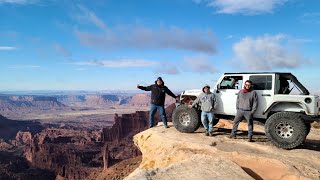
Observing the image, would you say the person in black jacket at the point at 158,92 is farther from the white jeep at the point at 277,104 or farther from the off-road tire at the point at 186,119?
the white jeep at the point at 277,104

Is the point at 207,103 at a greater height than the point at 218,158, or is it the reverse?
the point at 207,103

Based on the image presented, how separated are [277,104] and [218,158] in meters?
3.22

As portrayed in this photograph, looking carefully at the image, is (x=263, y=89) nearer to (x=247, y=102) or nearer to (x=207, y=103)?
(x=247, y=102)

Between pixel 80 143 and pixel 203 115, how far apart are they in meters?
87.6

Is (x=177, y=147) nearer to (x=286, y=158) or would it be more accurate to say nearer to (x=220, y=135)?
(x=220, y=135)

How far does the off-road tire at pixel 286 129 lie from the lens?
973 centimetres

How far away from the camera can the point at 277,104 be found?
1033cm

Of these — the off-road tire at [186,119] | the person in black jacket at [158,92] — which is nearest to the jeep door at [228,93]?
the off-road tire at [186,119]

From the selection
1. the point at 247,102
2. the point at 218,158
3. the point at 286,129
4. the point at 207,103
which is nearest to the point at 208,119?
the point at 207,103

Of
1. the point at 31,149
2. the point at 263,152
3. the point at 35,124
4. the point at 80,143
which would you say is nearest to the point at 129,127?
the point at 80,143

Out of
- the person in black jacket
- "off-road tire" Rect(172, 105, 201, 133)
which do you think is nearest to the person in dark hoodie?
"off-road tire" Rect(172, 105, 201, 133)

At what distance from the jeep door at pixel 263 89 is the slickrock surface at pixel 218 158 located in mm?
1117

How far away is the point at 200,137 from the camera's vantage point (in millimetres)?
11156

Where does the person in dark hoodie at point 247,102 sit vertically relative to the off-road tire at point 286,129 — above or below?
above
